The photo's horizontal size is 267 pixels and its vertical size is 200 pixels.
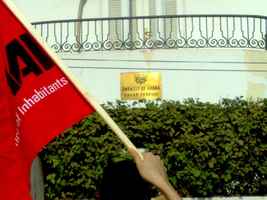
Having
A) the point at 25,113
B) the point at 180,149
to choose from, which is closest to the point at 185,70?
the point at 180,149

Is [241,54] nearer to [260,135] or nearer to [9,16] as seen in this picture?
[260,135]

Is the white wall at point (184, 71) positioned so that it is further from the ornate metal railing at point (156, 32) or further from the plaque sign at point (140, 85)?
the ornate metal railing at point (156, 32)

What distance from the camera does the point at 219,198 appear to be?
9.15 metres

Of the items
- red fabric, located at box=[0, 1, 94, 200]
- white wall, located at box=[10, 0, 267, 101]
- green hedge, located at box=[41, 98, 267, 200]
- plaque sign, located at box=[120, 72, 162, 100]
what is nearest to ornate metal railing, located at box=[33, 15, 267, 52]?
white wall, located at box=[10, 0, 267, 101]

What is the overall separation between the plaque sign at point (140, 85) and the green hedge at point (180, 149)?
3.79m

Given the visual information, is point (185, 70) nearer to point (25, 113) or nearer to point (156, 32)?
point (156, 32)

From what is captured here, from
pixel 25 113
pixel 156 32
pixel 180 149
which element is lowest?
pixel 180 149

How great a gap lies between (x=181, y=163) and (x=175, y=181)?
0.24 m

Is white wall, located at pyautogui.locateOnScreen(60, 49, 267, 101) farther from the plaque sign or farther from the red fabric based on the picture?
the red fabric

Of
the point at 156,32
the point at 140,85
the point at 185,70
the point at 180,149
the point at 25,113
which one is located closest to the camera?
the point at 25,113

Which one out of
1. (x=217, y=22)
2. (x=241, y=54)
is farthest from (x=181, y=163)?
(x=217, y=22)

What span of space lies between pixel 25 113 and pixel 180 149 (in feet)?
17.2

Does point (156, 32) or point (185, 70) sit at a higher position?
point (156, 32)

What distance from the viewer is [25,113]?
4.13 meters
